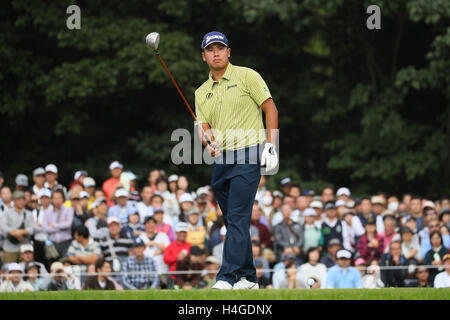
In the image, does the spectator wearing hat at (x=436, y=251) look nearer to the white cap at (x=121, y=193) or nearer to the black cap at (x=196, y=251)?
the black cap at (x=196, y=251)

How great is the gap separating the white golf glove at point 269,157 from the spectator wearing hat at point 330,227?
7.12 metres

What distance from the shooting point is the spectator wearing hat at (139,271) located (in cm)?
1282

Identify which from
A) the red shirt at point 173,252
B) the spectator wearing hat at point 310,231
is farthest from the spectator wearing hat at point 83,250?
the spectator wearing hat at point 310,231

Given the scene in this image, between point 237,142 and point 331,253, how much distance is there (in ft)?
22.4

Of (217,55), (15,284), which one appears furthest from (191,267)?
(217,55)

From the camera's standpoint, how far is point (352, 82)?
25031 mm

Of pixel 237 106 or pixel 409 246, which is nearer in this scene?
pixel 237 106

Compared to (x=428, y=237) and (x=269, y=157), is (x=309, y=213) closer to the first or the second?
(x=428, y=237)

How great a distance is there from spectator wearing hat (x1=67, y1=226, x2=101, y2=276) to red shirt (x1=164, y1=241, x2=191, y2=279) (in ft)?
3.59

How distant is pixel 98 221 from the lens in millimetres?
14227

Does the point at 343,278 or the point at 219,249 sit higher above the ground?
the point at 219,249

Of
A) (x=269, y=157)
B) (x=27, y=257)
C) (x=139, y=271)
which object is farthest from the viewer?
(x=27, y=257)

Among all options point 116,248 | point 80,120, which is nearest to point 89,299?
point 116,248

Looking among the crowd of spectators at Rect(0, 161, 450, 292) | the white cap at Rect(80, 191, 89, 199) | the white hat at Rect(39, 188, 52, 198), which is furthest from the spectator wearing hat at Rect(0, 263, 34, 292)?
the white cap at Rect(80, 191, 89, 199)
